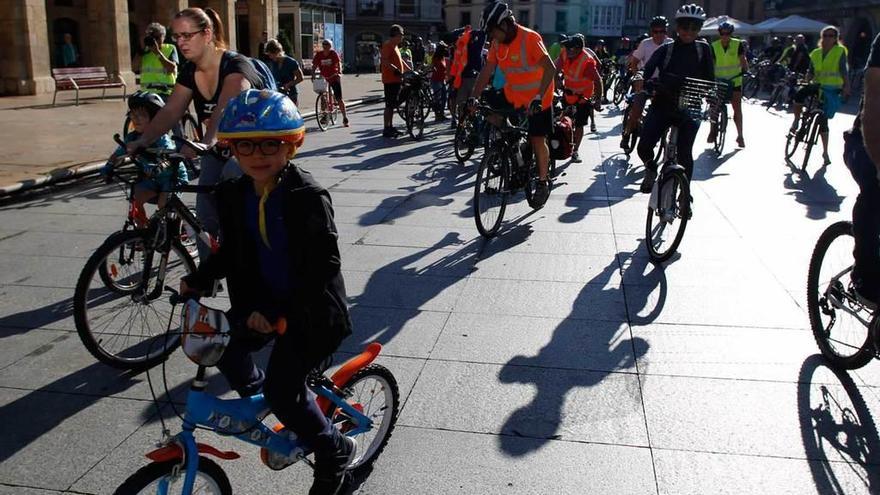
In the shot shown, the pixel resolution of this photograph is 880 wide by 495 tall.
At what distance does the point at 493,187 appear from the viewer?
677cm

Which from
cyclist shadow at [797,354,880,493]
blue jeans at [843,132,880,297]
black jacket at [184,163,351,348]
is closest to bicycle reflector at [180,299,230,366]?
black jacket at [184,163,351,348]

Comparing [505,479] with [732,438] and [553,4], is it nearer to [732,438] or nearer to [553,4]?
[732,438]

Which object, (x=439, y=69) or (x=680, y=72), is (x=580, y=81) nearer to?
(x=680, y=72)

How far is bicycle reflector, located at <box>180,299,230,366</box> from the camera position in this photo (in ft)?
7.44

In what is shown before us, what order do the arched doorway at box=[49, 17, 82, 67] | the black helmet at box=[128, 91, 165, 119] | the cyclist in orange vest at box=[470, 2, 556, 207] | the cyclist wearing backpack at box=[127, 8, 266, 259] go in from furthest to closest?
the arched doorway at box=[49, 17, 82, 67], the cyclist in orange vest at box=[470, 2, 556, 207], the black helmet at box=[128, 91, 165, 119], the cyclist wearing backpack at box=[127, 8, 266, 259]

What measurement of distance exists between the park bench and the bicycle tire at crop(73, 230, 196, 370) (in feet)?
49.3

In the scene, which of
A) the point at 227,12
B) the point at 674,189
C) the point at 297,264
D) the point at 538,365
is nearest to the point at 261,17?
the point at 227,12

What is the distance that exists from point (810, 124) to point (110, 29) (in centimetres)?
2032

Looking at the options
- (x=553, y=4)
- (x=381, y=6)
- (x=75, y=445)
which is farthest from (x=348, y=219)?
(x=553, y=4)

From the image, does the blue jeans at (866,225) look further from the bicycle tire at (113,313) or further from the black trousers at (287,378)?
the bicycle tire at (113,313)

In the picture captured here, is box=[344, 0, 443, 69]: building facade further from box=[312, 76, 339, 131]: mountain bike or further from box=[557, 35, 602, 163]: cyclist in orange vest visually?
box=[557, 35, 602, 163]: cyclist in orange vest

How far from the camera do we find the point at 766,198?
8.45 meters

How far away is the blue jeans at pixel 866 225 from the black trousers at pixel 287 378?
268cm

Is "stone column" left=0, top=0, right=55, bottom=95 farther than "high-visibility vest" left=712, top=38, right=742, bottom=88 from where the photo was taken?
Yes
